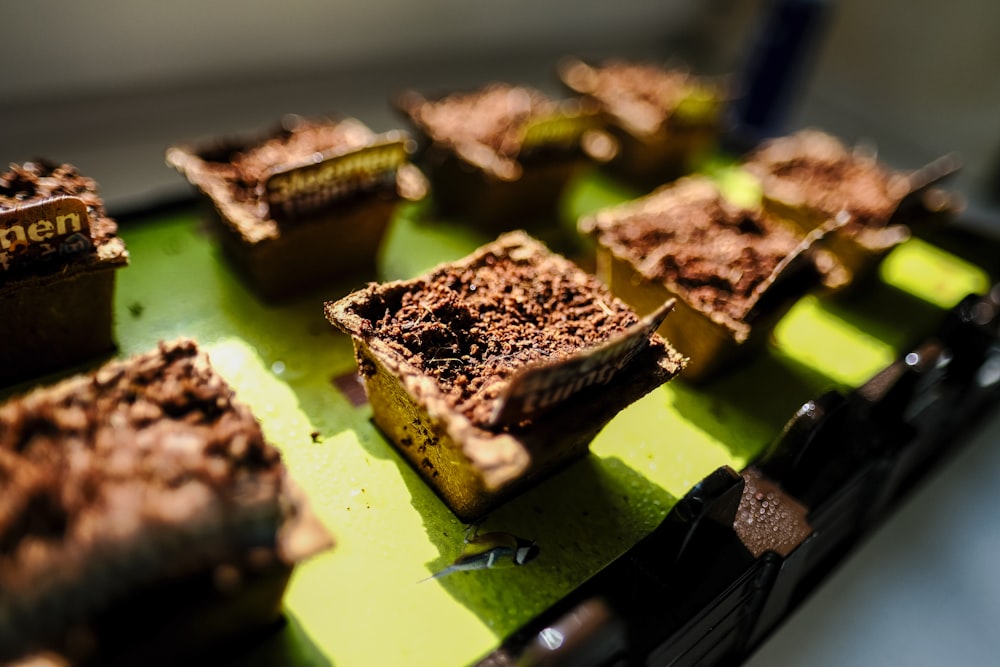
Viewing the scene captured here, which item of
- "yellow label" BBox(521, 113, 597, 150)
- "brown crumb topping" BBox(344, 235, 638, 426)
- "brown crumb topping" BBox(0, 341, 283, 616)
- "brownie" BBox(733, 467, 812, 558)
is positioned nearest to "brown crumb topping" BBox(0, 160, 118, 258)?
"brown crumb topping" BBox(0, 341, 283, 616)

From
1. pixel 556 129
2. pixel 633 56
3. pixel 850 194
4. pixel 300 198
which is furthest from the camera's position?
pixel 633 56

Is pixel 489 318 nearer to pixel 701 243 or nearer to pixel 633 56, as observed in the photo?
pixel 701 243

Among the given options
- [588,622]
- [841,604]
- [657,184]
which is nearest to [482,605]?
[588,622]

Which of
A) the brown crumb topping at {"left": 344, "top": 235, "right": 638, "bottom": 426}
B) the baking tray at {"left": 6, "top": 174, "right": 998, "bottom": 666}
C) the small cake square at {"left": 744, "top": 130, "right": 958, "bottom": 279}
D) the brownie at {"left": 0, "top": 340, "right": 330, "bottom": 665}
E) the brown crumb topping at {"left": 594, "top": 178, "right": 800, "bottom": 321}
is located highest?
the small cake square at {"left": 744, "top": 130, "right": 958, "bottom": 279}

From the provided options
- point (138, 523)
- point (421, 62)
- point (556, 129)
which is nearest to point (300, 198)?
point (556, 129)

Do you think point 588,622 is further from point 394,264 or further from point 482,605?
point 394,264

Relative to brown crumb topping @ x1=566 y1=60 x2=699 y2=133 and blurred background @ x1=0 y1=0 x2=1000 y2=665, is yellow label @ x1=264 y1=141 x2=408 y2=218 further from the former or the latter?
brown crumb topping @ x1=566 y1=60 x2=699 y2=133

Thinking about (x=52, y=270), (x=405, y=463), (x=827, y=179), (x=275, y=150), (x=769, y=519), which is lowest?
(x=405, y=463)
